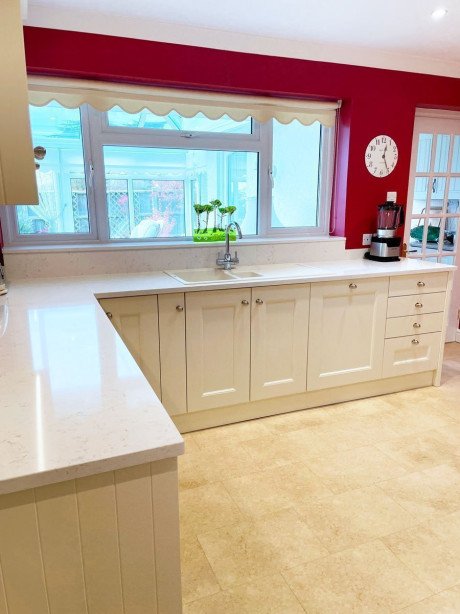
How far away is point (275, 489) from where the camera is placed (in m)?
2.20

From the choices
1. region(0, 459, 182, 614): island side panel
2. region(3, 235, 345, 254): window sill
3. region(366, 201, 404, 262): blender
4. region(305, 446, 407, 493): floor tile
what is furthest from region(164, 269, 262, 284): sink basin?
region(0, 459, 182, 614): island side panel

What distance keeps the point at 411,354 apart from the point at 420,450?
0.92 meters

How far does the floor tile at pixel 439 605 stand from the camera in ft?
5.07

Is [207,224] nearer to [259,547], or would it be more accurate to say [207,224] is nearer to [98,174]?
[98,174]

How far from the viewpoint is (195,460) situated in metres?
2.46

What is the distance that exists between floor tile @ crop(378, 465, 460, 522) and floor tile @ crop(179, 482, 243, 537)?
0.75 metres

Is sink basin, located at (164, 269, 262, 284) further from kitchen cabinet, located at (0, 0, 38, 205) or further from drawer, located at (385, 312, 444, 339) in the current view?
kitchen cabinet, located at (0, 0, 38, 205)

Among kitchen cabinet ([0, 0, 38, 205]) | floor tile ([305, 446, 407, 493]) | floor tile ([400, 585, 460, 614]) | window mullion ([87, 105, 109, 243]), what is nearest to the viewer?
kitchen cabinet ([0, 0, 38, 205])

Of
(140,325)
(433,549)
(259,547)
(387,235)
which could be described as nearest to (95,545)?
(259,547)

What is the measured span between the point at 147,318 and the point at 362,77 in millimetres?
2366

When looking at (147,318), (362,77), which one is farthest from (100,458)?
(362,77)

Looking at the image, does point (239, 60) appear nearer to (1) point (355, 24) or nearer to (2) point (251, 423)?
(1) point (355, 24)

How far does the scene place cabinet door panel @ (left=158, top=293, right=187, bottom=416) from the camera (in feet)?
8.27

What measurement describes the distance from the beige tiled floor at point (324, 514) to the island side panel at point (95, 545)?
723mm
